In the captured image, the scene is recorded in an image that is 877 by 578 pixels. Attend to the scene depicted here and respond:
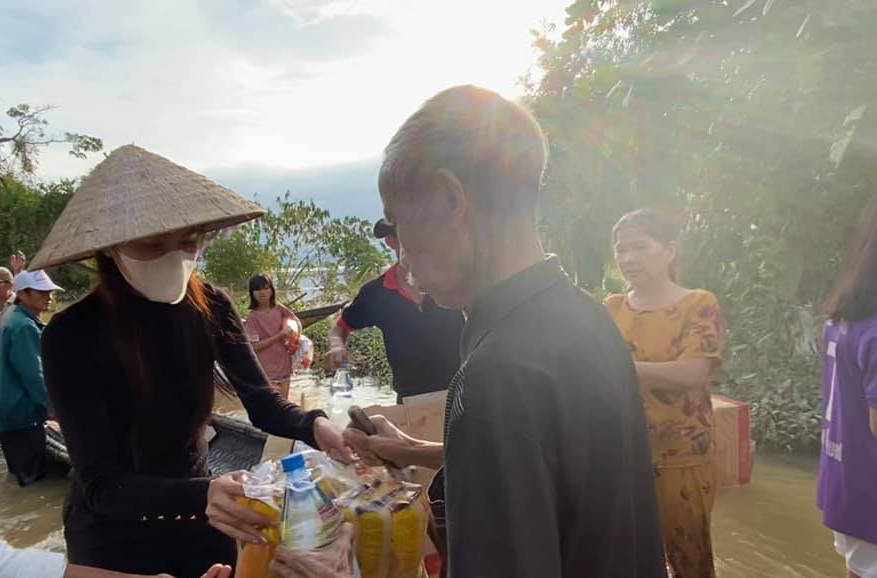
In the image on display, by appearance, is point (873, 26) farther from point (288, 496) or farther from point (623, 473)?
point (288, 496)

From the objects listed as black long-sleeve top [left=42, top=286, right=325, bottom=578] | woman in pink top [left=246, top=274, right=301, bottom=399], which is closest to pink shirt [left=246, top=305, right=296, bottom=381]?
woman in pink top [left=246, top=274, right=301, bottom=399]

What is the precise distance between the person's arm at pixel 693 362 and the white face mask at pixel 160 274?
5.60ft

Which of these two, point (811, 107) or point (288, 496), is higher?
point (811, 107)

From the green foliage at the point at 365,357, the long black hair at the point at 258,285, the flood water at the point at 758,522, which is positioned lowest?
the flood water at the point at 758,522

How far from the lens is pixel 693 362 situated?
7.86ft

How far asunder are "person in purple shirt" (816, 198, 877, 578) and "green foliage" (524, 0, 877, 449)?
114cm

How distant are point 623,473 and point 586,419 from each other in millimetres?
112

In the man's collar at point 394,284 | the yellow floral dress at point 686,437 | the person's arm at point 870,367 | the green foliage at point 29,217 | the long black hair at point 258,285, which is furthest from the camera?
the green foliage at point 29,217

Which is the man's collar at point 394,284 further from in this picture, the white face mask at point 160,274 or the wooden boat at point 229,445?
the wooden boat at point 229,445

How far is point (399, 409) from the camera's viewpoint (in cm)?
248

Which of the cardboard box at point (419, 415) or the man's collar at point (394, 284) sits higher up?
the man's collar at point (394, 284)

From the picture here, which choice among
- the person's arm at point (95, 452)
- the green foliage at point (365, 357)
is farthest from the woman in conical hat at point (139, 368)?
the green foliage at point (365, 357)

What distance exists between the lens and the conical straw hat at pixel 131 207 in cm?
157

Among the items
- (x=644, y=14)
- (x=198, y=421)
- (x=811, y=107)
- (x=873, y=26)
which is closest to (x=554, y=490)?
(x=198, y=421)
